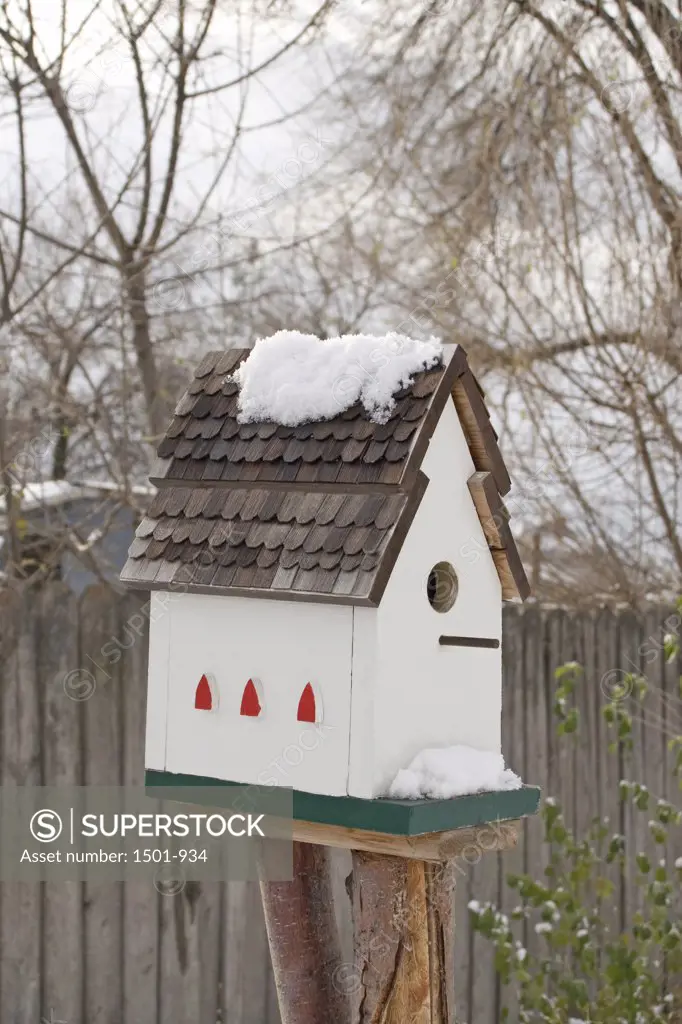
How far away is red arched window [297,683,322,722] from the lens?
185 centimetres

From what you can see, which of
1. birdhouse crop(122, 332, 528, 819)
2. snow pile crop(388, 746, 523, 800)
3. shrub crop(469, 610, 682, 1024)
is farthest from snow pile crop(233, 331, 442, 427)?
shrub crop(469, 610, 682, 1024)

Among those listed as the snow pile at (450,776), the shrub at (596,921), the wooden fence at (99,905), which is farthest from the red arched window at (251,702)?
the shrub at (596,921)

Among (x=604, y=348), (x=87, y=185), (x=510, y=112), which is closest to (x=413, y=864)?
(x=604, y=348)

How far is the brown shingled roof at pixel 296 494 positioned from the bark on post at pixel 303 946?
66cm

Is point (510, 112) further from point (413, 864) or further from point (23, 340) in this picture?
point (413, 864)

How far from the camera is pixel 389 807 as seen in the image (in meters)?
1.75

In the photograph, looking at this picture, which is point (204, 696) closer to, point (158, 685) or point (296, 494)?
point (158, 685)

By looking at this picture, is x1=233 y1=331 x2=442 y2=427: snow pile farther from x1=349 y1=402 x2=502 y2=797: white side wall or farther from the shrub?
the shrub

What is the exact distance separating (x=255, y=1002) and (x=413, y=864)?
2.57 metres

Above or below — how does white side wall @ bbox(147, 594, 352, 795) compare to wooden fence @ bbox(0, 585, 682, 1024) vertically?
above

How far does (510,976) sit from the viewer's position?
4.50 meters

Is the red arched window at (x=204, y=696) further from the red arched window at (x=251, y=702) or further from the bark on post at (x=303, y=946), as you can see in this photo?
the bark on post at (x=303, y=946)

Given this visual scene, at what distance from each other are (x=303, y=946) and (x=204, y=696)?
2.02 ft

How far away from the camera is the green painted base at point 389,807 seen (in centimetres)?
174
